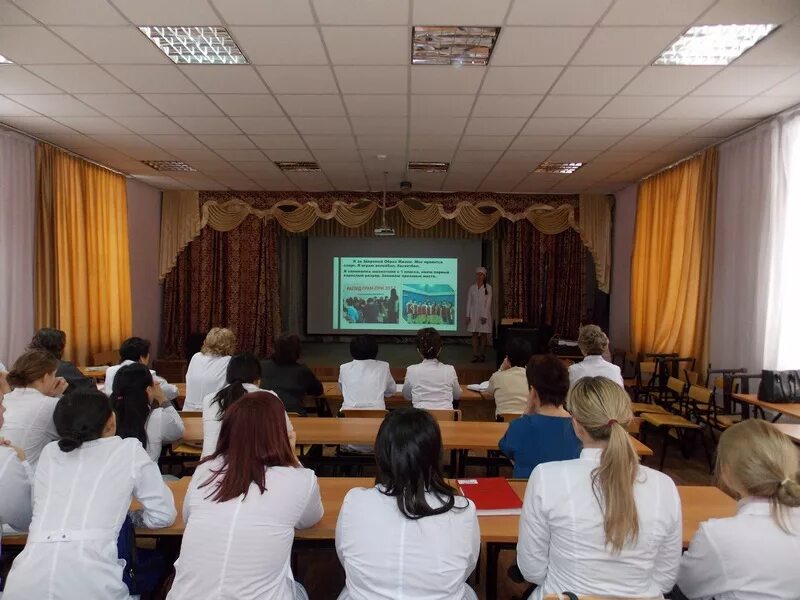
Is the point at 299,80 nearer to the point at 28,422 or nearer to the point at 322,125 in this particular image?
the point at 322,125

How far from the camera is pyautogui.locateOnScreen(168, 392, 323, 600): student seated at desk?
154 cm

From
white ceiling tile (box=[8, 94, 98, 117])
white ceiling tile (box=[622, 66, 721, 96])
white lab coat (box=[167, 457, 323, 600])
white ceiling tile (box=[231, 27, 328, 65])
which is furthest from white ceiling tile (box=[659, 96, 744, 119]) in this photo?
white ceiling tile (box=[8, 94, 98, 117])

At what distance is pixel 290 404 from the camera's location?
3.82 meters

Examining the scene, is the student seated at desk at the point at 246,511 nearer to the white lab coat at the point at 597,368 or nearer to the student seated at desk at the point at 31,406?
the student seated at desk at the point at 31,406

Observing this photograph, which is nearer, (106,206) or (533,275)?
(106,206)

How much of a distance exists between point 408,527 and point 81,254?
643cm

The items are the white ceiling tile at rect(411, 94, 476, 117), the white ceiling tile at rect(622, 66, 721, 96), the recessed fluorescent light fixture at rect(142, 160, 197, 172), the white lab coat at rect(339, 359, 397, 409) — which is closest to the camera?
the white ceiling tile at rect(622, 66, 721, 96)

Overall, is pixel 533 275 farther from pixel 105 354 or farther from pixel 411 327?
pixel 105 354

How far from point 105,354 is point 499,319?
6.77m

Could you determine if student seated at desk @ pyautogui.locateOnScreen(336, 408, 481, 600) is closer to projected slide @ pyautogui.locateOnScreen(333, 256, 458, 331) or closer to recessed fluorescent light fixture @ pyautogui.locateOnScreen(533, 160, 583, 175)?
recessed fluorescent light fixture @ pyautogui.locateOnScreen(533, 160, 583, 175)

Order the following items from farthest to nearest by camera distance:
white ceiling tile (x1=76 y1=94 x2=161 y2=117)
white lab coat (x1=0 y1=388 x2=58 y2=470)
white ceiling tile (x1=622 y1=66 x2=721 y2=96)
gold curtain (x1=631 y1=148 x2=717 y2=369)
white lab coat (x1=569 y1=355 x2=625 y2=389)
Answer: gold curtain (x1=631 y1=148 x2=717 y2=369) < white ceiling tile (x1=76 y1=94 x2=161 y2=117) < white lab coat (x1=569 y1=355 x2=625 y2=389) < white ceiling tile (x1=622 y1=66 x2=721 y2=96) < white lab coat (x1=0 y1=388 x2=58 y2=470)

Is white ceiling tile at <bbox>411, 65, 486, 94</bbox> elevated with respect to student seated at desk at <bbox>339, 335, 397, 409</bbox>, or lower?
elevated

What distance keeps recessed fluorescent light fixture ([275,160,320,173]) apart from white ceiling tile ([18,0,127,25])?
360cm


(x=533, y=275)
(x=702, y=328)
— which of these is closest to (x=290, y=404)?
(x=702, y=328)
